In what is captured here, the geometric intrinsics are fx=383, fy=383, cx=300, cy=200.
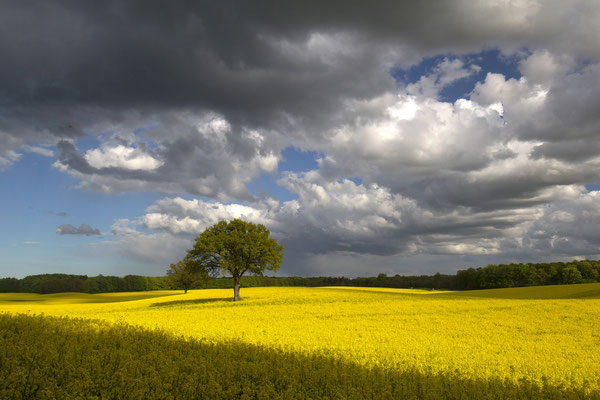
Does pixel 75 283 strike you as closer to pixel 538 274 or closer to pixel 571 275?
pixel 538 274

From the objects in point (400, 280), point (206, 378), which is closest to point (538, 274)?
point (400, 280)

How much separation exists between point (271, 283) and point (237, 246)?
10703 centimetres

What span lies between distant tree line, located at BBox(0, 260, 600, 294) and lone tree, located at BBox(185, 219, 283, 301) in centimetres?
4064

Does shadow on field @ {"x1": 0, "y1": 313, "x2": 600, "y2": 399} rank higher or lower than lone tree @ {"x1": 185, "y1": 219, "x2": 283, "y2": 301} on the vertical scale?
lower

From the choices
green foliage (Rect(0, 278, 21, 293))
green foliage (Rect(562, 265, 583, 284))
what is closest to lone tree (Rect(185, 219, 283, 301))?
green foliage (Rect(562, 265, 583, 284))

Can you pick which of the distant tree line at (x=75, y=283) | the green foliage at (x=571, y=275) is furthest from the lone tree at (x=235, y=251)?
the green foliage at (x=571, y=275)

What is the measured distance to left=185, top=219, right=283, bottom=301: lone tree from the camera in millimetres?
47031

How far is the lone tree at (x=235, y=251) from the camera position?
47.0m

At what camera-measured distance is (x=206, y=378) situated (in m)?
8.27

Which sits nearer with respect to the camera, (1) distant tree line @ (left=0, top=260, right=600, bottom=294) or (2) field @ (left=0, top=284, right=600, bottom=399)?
(2) field @ (left=0, top=284, right=600, bottom=399)

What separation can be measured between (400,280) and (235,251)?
363 ft

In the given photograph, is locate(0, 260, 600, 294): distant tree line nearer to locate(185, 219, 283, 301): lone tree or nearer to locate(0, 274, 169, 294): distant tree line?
locate(0, 274, 169, 294): distant tree line

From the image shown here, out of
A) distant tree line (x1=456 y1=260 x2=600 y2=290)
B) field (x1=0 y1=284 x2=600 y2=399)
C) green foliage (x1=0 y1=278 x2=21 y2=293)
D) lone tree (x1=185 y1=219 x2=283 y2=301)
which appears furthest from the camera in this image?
green foliage (x1=0 y1=278 x2=21 y2=293)

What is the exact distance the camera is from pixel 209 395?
24.8 feet
